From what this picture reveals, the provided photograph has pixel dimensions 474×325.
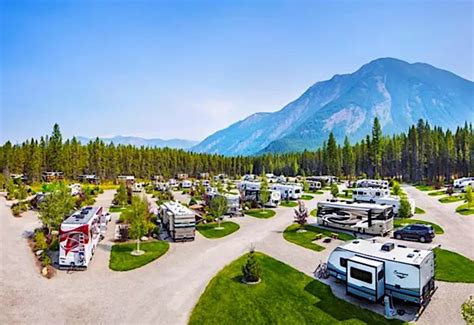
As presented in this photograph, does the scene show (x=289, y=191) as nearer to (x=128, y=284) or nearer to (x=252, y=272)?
(x=252, y=272)

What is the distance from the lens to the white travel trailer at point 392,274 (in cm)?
1642

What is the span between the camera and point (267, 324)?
15930 millimetres

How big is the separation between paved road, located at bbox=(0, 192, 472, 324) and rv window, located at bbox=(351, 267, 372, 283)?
5.57 feet

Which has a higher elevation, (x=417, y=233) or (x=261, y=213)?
(x=417, y=233)

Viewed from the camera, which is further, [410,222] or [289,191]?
[289,191]

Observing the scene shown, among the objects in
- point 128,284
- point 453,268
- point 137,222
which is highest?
point 137,222

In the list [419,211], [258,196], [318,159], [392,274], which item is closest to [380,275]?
[392,274]

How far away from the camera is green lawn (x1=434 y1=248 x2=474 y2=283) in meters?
20.2

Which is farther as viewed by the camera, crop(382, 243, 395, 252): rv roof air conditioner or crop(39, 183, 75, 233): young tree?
crop(39, 183, 75, 233): young tree

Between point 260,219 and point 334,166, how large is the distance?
67.2 meters

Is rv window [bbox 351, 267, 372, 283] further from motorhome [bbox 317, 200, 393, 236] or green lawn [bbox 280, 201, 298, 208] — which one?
green lawn [bbox 280, 201, 298, 208]

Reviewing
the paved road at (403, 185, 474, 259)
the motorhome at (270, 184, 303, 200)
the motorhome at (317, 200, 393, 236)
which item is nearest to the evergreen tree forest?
the paved road at (403, 185, 474, 259)

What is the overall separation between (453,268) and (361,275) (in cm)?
837

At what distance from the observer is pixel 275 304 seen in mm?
17688
